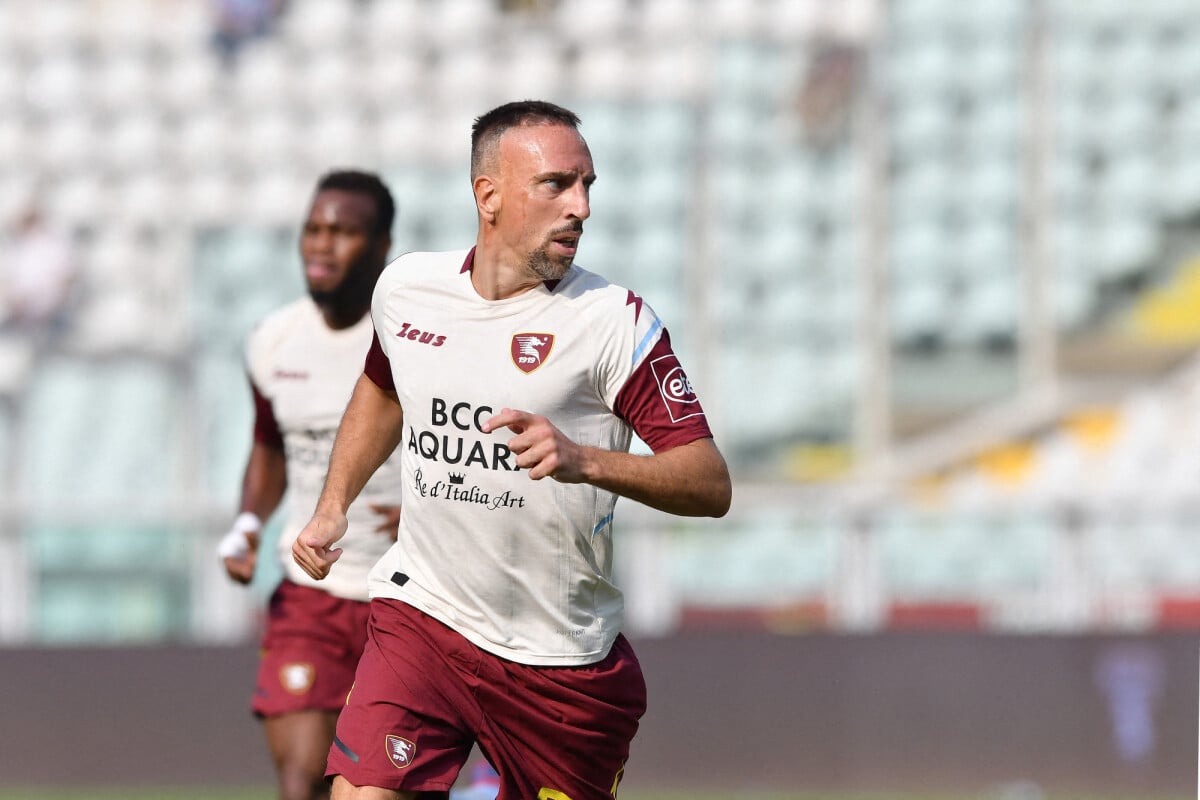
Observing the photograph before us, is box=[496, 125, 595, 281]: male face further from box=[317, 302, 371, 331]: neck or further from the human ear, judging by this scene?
box=[317, 302, 371, 331]: neck

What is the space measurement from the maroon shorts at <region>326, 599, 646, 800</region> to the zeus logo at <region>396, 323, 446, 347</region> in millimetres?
623

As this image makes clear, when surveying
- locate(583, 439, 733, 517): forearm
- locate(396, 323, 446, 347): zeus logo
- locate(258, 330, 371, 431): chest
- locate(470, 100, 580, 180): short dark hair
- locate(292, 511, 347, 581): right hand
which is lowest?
locate(292, 511, 347, 581): right hand

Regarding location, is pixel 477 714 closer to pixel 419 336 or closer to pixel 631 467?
pixel 631 467

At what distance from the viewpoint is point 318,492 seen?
5746mm

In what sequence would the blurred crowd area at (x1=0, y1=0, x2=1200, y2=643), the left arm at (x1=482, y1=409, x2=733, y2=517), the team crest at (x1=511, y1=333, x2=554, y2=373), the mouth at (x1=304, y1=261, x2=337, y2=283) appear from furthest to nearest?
1. the blurred crowd area at (x1=0, y1=0, x2=1200, y2=643)
2. the mouth at (x1=304, y1=261, x2=337, y2=283)
3. the team crest at (x1=511, y1=333, x2=554, y2=373)
4. the left arm at (x1=482, y1=409, x2=733, y2=517)

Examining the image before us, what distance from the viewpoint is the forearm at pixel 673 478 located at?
3.75 m

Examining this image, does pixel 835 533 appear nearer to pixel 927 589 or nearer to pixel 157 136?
pixel 927 589

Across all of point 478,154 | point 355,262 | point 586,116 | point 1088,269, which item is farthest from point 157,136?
point 478,154

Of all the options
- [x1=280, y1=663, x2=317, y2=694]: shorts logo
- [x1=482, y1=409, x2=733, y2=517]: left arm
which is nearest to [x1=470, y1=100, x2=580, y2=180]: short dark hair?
[x1=482, y1=409, x2=733, y2=517]: left arm

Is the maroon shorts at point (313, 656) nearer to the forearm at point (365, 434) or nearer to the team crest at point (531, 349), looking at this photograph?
the forearm at point (365, 434)

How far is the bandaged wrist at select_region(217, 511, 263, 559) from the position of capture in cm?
565

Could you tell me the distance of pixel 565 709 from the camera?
421 centimetres

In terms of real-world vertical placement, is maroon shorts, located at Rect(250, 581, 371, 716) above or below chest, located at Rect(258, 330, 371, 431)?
below

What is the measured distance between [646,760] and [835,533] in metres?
2.69
